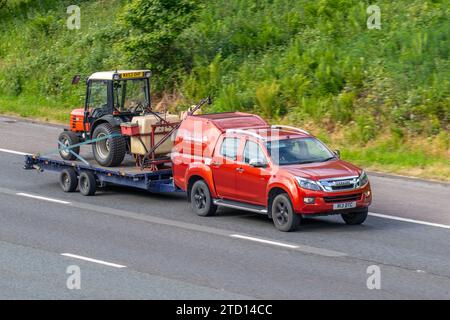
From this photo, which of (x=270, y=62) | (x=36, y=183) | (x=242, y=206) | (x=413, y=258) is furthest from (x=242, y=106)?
(x=413, y=258)

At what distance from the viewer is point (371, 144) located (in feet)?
85.6

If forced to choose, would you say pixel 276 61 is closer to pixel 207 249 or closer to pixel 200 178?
pixel 200 178

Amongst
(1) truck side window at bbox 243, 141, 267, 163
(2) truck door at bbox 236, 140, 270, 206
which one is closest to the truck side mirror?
(2) truck door at bbox 236, 140, 270, 206

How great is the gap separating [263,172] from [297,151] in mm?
920

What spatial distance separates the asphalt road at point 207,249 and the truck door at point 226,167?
617 millimetres

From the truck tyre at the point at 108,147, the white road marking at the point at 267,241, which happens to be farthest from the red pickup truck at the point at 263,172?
the truck tyre at the point at 108,147

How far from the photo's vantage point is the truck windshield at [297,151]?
18.9 m

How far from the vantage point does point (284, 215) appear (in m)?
18.3

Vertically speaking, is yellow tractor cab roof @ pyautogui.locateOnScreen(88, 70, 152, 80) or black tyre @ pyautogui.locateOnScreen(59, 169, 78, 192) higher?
yellow tractor cab roof @ pyautogui.locateOnScreen(88, 70, 152, 80)

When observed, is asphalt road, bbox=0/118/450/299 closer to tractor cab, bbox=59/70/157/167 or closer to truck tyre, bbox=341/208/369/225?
truck tyre, bbox=341/208/369/225

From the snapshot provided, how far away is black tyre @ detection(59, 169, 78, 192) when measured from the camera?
73.3 ft

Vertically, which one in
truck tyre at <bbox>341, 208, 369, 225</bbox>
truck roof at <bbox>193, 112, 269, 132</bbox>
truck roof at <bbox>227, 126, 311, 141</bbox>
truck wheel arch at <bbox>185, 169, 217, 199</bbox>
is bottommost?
truck tyre at <bbox>341, 208, 369, 225</bbox>

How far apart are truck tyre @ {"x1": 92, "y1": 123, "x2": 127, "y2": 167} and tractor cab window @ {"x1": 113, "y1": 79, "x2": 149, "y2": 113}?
75 cm

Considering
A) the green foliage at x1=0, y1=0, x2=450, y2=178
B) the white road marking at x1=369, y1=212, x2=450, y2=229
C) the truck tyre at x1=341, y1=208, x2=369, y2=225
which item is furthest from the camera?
the green foliage at x1=0, y1=0, x2=450, y2=178
